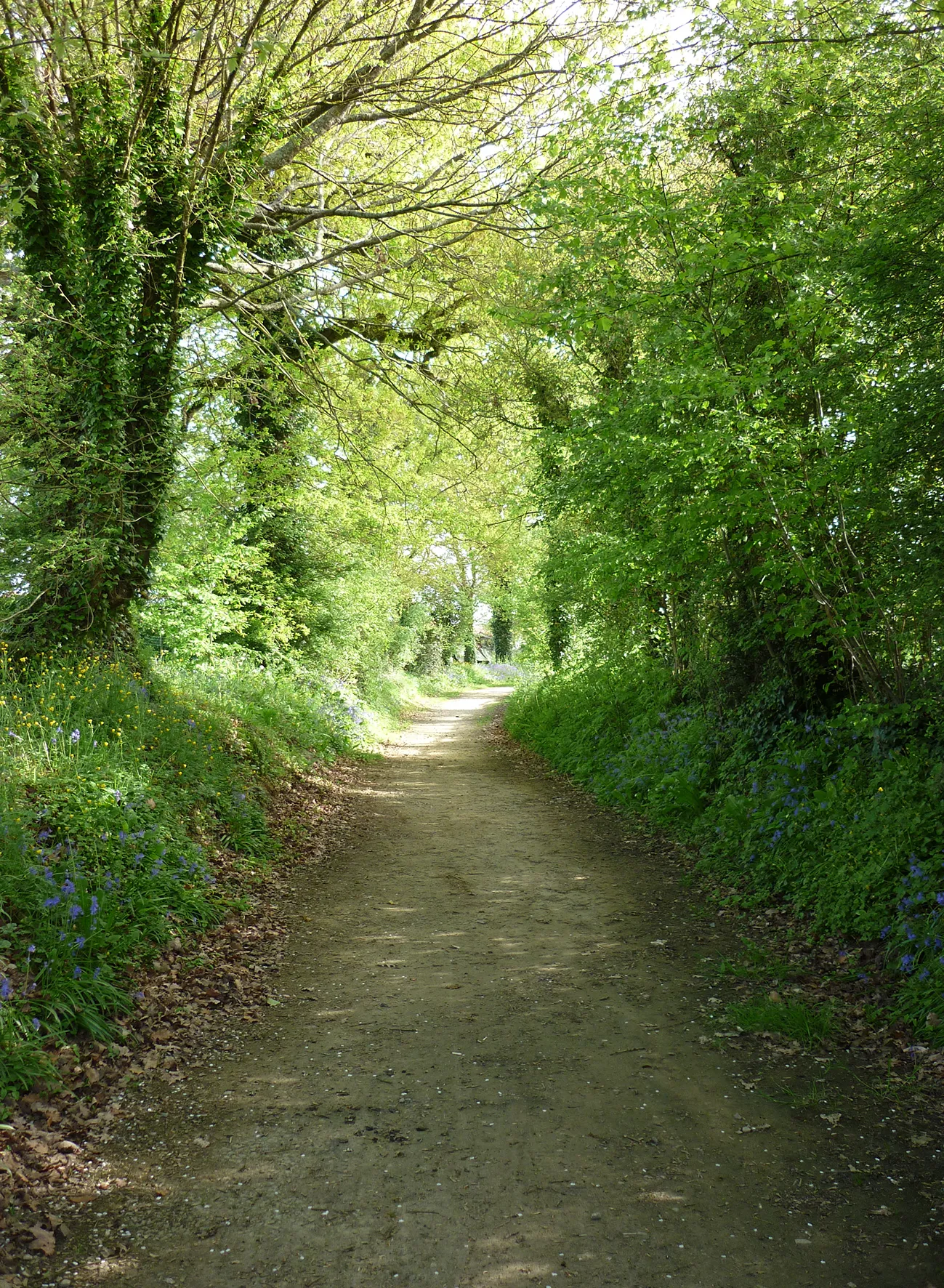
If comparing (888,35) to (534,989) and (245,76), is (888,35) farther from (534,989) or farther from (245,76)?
(534,989)

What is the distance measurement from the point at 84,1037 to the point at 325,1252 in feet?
6.64

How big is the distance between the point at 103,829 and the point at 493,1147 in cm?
347

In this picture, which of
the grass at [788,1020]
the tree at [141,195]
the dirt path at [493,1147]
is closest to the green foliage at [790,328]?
the tree at [141,195]

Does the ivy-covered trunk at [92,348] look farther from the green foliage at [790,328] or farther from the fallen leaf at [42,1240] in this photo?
the fallen leaf at [42,1240]

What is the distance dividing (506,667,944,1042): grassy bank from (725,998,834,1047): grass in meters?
A: 0.47

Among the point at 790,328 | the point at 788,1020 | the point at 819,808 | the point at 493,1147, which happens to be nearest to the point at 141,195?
the point at 790,328

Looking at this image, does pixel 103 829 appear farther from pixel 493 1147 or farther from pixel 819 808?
pixel 819 808

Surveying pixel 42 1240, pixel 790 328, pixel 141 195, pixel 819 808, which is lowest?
pixel 42 1240

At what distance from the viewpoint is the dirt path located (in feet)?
9.62

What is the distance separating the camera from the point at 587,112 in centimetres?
723

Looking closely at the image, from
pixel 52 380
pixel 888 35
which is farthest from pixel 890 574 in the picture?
pixel 52 380

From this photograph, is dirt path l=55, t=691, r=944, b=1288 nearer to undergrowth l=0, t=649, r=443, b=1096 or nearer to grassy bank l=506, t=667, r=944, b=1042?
undergrowth l=0, t=649, r=443, b=1096

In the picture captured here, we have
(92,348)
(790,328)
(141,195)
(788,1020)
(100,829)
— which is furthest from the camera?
(141,195)

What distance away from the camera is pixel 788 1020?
4.58m
